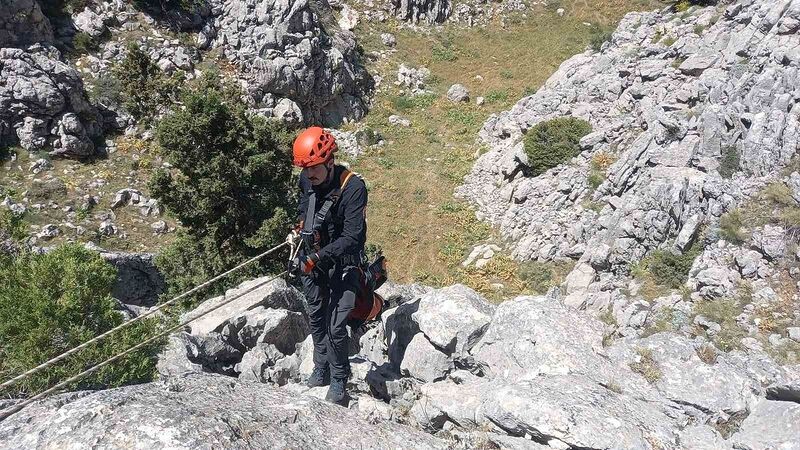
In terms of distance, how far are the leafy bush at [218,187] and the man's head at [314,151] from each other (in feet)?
32.6

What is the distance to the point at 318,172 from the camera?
19.1 ft

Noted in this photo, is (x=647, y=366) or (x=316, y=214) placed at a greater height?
(x=316, y=214)

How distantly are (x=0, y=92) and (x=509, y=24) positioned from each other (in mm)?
37151

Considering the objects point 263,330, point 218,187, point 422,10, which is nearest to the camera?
point 263,330

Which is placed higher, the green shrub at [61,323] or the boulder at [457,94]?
the green shrub at [61,323]

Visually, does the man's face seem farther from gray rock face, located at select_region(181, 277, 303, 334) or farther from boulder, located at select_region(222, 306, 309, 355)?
gray rock face, located at select_region(181, 277, 303, 334)

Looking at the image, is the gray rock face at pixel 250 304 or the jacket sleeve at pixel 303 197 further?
the gray rock face at pixel 250 304

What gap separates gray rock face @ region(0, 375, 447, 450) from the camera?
4.05m

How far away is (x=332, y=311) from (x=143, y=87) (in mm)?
25347

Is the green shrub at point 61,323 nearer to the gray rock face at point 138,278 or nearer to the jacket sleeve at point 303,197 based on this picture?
the jacket sleeve at point 303,197

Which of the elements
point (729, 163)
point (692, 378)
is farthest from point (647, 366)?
point (729, 163)

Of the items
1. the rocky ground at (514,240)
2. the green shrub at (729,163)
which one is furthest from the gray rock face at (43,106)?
the green shrub at (729,163)

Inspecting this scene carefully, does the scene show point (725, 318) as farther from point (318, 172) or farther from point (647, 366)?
point (318, 172)

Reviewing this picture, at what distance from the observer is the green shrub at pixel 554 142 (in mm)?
21250
